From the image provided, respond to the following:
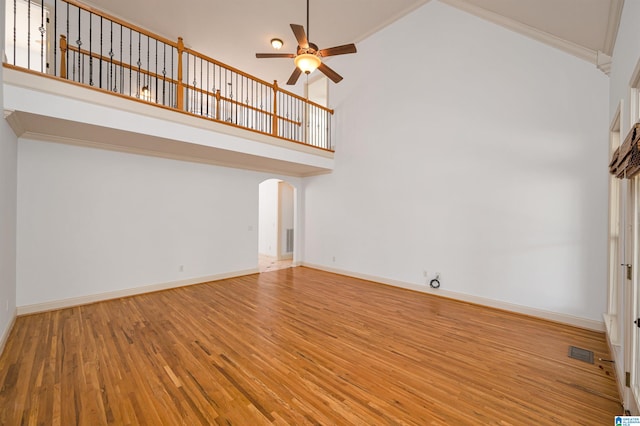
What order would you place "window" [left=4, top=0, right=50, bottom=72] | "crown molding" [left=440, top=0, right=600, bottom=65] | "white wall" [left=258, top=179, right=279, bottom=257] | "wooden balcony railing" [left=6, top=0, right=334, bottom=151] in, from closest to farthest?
"crown molding" [left=440, top=0, right=600, bottom=65]
"wooden balcony railing" [left=6, top=0, right=334, bottom=151]
"window" [left=4, top=0, right=50, bottom=72]
"white wall" [left=258, top=179, right=279, bottom=257]

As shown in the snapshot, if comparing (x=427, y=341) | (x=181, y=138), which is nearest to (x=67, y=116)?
(x=181, y=138)

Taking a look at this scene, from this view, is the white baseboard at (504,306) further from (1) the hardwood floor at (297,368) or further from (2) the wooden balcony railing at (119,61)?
(2) the wooden balcony railing at (119,61)

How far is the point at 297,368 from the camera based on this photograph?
2518 mm

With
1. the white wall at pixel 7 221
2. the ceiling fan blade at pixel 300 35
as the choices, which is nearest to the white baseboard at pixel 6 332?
the white wall at pixel 7 221

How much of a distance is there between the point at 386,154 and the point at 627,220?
3.78m

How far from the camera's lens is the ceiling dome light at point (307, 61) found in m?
3.30

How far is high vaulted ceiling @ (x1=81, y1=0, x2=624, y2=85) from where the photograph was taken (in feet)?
10.2

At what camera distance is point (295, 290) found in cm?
509

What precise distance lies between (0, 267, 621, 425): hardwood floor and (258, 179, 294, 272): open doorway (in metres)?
4.34

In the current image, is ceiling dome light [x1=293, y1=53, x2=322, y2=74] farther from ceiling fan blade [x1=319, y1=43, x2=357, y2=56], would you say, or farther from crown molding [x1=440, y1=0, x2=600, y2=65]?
crown molding [x1=440, y1=0, x2=600, y2=65]

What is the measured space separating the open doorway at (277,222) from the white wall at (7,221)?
204 inches

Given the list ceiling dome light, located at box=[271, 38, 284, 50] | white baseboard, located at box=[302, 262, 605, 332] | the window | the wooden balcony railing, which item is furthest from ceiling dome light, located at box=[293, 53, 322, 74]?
white baseboard, located at box=[302, 262, 605, 332]

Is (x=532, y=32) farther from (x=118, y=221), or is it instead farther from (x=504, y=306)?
(x=118, y=221)

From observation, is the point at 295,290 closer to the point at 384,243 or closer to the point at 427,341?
the point at 384,243
